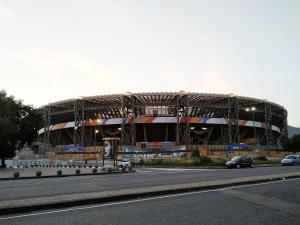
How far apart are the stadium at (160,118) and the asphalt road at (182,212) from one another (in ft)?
214

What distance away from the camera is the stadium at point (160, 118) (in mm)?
81938

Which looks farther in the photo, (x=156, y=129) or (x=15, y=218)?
(x=156, y=129)

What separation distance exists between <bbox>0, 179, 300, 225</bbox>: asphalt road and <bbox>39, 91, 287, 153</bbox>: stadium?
65361 mm

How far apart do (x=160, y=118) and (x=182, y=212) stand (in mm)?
75541

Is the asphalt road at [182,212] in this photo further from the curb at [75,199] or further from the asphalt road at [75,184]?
the asphalt road at [75,184]

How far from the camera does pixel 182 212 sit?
848cm

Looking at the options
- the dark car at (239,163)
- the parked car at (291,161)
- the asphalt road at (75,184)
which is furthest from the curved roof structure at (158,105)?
the asphalt road at (75,184)

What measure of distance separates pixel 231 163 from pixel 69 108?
61905 mm

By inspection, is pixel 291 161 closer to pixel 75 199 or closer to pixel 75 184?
pixel 75 184

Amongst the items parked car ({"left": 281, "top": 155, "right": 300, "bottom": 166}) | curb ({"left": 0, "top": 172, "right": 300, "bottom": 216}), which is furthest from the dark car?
curb ({"left": 0, "top": 172, "right": 300, "bottom": 216})

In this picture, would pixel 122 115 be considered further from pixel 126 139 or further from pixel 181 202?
pixel 181 202

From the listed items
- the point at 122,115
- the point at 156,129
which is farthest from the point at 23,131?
the point at 156,129

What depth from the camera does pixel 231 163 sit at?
38594 millimetres

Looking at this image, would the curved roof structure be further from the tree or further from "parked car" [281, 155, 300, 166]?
"parked car" [281, 155, 300, 166]
